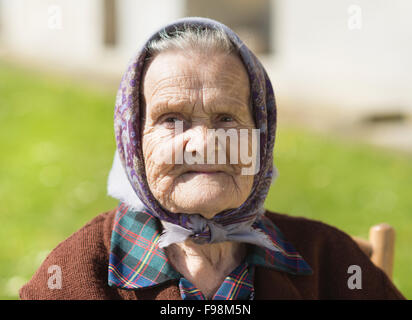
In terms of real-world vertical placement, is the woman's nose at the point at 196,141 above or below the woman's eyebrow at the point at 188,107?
below

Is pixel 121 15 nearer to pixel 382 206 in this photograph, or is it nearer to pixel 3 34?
pixel 3 34

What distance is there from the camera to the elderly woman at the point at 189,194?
5.81 ft

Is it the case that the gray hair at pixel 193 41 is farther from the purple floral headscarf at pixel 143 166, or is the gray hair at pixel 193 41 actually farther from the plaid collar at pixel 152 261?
the plaid collar at pixel 152 261

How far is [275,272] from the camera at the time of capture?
6.64ft

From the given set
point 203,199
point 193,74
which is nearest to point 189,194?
point 203,199

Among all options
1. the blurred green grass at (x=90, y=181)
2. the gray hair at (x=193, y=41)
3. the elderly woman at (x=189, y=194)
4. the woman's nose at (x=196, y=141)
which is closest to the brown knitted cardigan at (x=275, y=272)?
the elderly woman at (x=189, y=194)

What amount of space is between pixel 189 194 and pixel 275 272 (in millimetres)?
531

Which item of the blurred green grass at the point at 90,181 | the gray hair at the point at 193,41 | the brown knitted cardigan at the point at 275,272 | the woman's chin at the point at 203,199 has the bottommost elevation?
the blurred green grass at the point at 90,181

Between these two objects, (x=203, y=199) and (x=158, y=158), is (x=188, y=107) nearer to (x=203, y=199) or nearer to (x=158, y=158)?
(x=158, y=158)

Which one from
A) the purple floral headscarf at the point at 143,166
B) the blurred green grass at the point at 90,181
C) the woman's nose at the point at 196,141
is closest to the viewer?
the woman's nose at the point at 196,141

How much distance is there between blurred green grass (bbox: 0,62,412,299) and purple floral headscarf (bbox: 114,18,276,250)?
2373 mm

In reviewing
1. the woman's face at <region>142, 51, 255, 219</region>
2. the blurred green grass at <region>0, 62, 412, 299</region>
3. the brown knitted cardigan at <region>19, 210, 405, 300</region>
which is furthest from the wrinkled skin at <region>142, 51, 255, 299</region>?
the blurred green grass at <region>0, 62, 412, 299</region>

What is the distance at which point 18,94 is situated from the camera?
9867 mm

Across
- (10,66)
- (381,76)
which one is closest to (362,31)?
(381,76)
